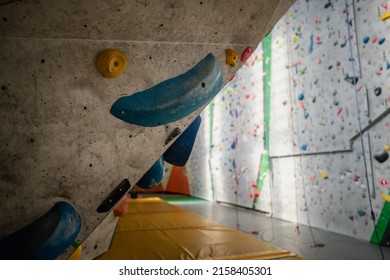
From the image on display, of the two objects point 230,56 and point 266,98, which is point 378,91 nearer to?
point 266,98

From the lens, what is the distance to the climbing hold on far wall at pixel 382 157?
203 centimetres

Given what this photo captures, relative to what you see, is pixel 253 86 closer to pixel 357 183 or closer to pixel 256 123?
pixel 256 123

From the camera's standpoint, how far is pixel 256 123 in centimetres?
378

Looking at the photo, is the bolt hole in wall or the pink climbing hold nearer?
the pink climbing hold

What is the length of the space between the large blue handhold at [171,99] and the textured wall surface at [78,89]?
1.1 inches

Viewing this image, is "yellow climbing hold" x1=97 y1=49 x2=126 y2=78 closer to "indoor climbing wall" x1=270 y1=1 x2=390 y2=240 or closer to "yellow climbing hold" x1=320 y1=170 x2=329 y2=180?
"indoor climbing wall" x1=270 y1=1 x2=390 y2=240

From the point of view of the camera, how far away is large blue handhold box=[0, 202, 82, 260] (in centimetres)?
73

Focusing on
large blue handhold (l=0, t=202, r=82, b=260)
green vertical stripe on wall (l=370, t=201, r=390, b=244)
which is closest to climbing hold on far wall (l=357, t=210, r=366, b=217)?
green vertical stripe on wall (l=370, t=201, r=390, b=244)

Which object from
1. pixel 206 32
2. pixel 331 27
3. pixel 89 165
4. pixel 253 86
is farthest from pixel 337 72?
pixel 89 165

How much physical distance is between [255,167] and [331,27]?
1.98 metres

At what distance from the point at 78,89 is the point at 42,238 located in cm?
44

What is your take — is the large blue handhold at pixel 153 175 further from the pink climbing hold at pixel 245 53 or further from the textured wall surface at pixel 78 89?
the pink climbing hold at pixel 245 53

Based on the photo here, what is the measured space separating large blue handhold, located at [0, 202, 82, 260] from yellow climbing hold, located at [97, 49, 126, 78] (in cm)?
44

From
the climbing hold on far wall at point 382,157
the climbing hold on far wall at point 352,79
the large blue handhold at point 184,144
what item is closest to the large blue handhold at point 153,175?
the large blue handhold at point 184,144
